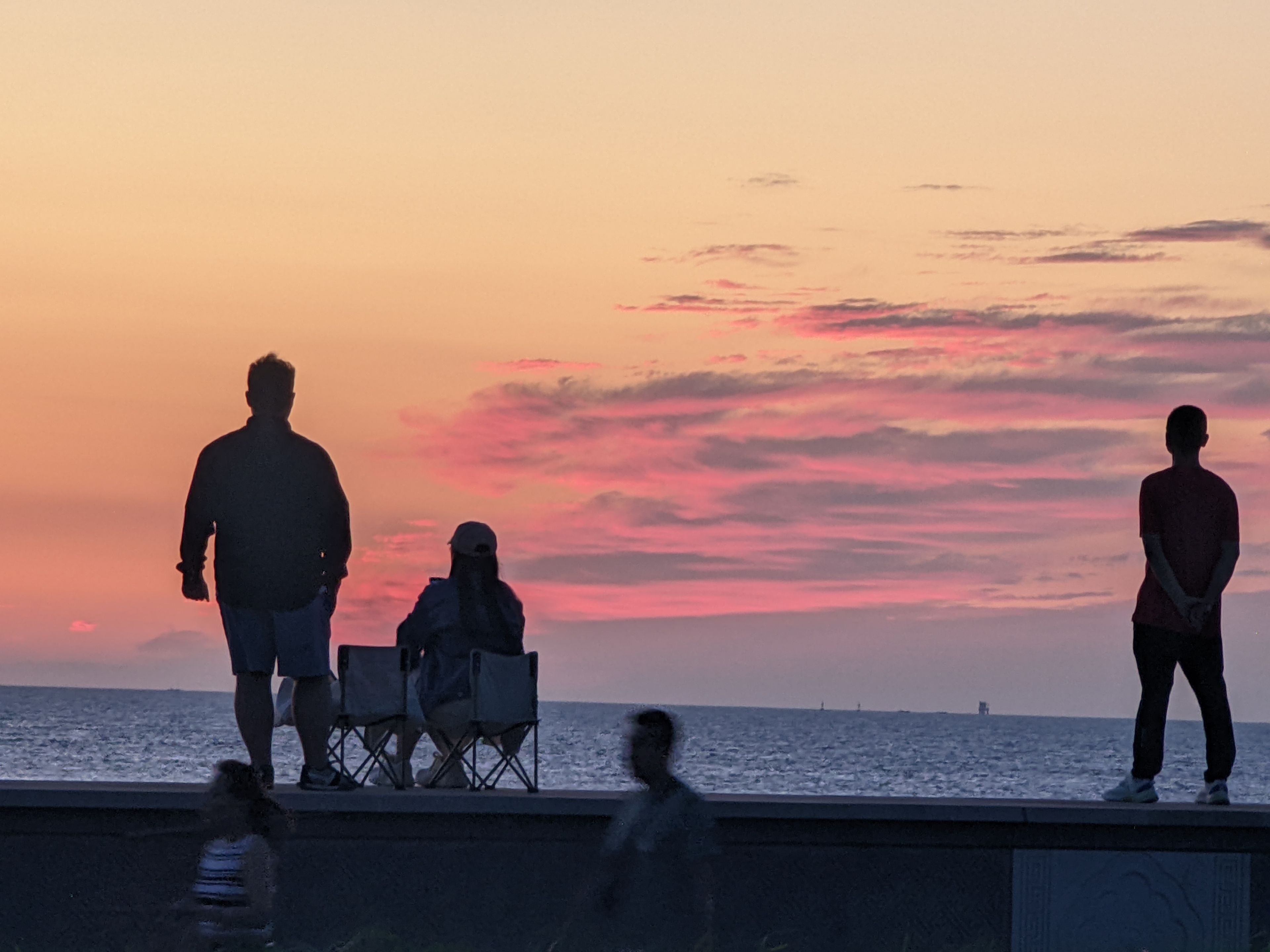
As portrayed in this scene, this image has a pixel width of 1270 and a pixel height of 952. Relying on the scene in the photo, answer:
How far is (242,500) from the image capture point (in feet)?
28.2

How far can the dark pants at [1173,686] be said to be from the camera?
938 cm

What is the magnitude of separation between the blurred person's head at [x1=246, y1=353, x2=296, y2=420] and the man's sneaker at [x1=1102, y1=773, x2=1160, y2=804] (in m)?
4.34

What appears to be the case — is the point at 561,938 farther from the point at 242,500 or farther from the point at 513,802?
the point at 242,500

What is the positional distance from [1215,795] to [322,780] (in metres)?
4.30

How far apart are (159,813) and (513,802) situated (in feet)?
4.70

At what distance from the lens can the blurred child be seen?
6910mm

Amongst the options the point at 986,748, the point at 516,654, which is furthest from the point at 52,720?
the point at 516,654

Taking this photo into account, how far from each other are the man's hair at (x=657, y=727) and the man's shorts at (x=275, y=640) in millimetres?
1960

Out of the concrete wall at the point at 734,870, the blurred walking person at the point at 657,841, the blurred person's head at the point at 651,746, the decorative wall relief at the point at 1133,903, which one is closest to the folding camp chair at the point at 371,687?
the concrete wall at the point at 734,870

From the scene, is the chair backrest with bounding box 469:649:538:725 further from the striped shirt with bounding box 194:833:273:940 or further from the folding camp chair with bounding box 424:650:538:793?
the striped shirt with bounding box 194:833:273:940

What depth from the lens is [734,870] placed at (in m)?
8.09

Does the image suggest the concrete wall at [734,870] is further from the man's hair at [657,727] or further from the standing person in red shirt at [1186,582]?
→ the standing person in red shirt at [1186,582]

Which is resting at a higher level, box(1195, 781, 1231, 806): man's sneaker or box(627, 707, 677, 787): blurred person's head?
box(627, 707, 677, 787): blurred person's head

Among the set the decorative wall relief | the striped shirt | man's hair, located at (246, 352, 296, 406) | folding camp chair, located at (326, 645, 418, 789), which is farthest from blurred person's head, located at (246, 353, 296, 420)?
the decorative wall relief
